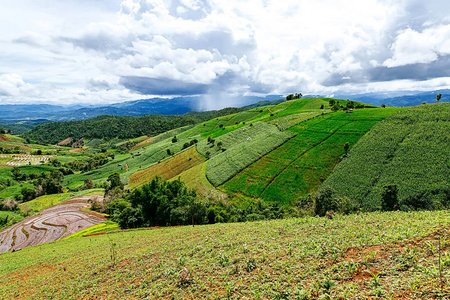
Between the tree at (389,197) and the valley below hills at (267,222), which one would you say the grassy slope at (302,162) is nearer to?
the valley below hills at (267,222)

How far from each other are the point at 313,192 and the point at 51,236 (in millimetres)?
99280

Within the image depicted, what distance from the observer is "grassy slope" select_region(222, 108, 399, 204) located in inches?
3014

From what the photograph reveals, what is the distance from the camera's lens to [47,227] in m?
82.4

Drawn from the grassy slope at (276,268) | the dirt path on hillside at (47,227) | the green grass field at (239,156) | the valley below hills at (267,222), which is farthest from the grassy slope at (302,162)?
the dirt path on hillside at (47,227)

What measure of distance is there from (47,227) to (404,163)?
137m

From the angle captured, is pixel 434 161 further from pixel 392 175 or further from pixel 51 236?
pixel 51 236

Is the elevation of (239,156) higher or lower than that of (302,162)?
higher

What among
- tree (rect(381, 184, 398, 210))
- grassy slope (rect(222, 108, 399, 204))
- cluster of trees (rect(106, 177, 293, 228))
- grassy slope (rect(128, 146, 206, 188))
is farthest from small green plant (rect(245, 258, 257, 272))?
grassy slope (rect(128, 146, 206, 188))

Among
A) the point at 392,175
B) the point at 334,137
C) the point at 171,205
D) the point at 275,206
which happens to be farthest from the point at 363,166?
the point at 171,205

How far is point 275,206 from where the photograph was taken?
70000 mm

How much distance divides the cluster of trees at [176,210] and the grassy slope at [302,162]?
9469 millimetres

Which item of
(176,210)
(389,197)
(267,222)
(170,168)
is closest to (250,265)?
(267,222)

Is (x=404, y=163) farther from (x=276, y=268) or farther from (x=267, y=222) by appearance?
(x=276, y=268)

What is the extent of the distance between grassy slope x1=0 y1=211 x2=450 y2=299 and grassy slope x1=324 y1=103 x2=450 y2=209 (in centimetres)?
4810
